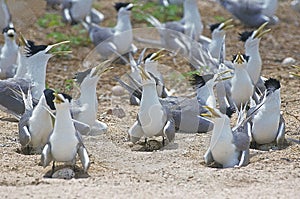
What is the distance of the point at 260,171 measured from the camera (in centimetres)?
495

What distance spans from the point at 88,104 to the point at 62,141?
1051 mm

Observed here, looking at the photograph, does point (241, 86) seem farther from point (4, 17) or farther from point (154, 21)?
point (4, 17)

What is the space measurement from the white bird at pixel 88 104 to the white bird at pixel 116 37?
2.58 m

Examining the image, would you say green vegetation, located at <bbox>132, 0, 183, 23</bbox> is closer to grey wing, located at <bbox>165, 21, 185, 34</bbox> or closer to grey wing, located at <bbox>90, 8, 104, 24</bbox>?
grey wing, located at <bbox>90, 8, 104, 24</bbox>

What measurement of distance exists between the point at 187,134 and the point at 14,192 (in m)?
1.93

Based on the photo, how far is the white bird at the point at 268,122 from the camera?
5582 millimetres

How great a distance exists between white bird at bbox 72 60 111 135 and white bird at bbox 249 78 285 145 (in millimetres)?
1198

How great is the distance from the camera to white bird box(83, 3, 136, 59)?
29.4 ft

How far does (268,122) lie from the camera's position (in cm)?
559

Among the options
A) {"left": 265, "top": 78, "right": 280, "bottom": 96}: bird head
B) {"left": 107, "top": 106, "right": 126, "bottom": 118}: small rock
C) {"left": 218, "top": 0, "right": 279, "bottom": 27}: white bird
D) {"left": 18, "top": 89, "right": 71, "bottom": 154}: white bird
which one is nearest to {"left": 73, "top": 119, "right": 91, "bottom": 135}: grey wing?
{"left": 18, "top": 89, "right": 71, "bottom": 154}: white bird

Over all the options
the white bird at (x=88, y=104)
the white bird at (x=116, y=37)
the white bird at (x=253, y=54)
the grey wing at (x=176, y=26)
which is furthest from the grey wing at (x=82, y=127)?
the grey wing at (x=176, y=26)

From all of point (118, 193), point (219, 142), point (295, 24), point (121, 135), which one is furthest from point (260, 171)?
point (295, 24)

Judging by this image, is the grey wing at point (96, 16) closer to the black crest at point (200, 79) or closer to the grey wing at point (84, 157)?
the black crest at point (200, 79)

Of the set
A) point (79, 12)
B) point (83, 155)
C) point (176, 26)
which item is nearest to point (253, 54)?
point (176, 26)
